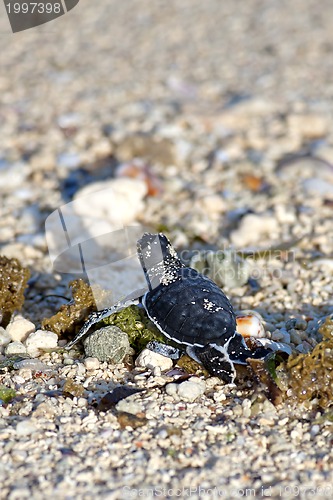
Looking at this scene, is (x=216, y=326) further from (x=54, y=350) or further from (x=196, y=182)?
(x=196, y=182)

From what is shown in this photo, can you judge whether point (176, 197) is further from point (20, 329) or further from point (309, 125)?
point (20, 329)

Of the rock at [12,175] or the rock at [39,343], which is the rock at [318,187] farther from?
the rock at [39,343]

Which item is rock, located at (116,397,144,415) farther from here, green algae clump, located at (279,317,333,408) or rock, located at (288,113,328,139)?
rock, located at (288,113,328,139)

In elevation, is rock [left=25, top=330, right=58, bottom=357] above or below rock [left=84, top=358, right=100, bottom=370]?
above

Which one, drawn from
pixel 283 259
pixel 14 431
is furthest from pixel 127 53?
pixel 14 431

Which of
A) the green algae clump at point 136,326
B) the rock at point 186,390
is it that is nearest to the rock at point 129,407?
the rock at point 186,390

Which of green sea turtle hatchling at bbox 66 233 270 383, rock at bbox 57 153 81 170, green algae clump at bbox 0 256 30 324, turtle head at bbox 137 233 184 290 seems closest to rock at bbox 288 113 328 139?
rock at bbox 57 153 81 170
